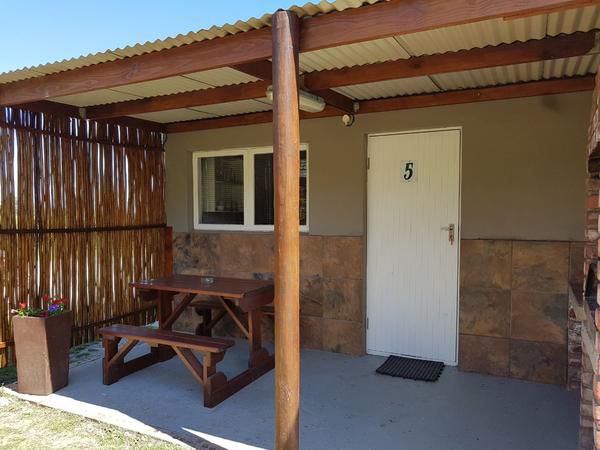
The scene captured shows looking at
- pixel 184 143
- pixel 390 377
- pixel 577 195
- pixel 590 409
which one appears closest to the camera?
pixel 590 409

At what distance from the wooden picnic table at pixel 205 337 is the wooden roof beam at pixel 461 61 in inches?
76.2

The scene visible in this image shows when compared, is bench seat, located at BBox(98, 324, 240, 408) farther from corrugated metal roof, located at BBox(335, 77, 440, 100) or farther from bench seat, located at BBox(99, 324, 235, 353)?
corrugated metal roof, located at BBox(335, 77, 440, 100)

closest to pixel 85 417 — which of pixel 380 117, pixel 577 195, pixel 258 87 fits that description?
pixel 258 87

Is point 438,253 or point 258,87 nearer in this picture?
point 258,87

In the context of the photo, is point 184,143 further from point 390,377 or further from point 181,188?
point 390,377

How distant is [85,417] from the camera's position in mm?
3346

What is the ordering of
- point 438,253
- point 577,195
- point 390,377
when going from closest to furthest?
1. point 577,195
2. point 390,377
3. point 438,253

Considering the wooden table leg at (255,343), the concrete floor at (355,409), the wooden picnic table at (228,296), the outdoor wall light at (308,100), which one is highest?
the outdoor wall light at (308,100)

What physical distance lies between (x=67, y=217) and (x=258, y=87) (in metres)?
2.58

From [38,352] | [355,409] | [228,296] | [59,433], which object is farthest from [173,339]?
[355,409]

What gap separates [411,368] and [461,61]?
2.74 meters

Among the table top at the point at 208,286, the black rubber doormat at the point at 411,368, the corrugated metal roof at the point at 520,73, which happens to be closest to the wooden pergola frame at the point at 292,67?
the corrugated metal roof at the point at 520,73

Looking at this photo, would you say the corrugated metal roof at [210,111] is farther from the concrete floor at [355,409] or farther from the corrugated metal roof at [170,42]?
the concrete floor at [355,409]

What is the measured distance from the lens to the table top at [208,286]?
4047 mm
